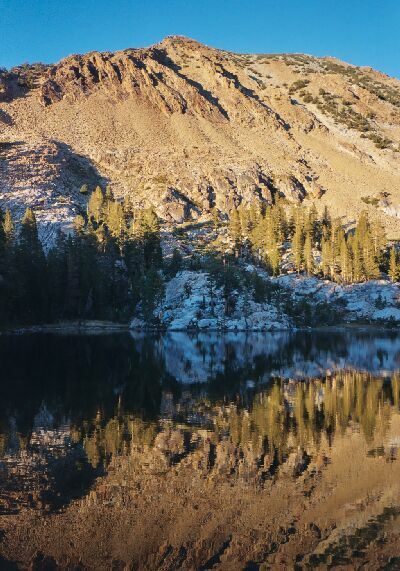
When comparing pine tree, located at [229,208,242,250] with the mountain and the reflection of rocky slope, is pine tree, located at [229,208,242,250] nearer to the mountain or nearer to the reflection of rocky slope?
the mountain

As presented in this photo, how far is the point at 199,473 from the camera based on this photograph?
2038 centimetres

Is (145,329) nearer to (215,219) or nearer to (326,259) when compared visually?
(326,259)

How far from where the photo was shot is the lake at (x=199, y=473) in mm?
14453

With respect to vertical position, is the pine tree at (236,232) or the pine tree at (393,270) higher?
the pine tree at (236,232)

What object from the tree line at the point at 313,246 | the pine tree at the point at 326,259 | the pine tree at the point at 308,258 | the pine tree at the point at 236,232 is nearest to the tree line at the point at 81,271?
the pine tree at the point at 236,232

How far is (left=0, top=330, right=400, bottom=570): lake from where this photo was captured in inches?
569

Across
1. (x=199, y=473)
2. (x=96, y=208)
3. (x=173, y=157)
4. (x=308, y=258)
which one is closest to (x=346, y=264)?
(x=308, y=258)

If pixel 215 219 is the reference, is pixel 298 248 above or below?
below

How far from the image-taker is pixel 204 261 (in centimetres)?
12525

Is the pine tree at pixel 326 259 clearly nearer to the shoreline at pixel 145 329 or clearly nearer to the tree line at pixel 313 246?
the tree line at pixel 313 246

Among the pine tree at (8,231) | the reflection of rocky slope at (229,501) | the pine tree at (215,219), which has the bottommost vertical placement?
the reflection of rocky slope at (229,501)

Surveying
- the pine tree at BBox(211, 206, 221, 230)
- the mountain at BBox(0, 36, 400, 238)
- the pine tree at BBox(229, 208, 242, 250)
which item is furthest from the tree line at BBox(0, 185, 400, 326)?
the mountain at BBox(0, 36, 400, 238)

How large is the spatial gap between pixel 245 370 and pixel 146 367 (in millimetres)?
8726

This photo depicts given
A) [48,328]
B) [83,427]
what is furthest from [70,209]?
[83,427]
